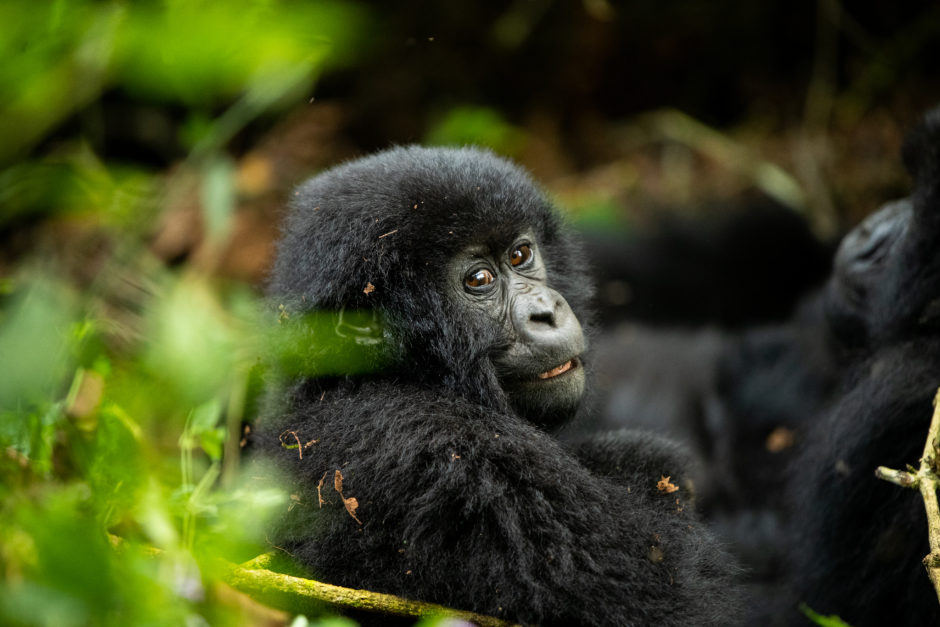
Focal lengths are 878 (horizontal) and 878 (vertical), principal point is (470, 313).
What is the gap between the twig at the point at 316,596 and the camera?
1.64m

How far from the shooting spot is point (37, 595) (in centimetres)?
101

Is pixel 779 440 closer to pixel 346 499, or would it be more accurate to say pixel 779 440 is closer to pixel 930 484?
pixel 930 484

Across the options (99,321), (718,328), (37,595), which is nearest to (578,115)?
(718,328)

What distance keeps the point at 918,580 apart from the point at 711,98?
13.3ft

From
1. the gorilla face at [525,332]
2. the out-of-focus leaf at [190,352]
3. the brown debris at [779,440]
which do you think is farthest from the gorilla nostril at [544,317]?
the brown debris at [779,440]

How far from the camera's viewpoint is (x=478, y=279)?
216 cm

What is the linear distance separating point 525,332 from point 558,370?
137 mm

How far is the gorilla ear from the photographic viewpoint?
2029mm

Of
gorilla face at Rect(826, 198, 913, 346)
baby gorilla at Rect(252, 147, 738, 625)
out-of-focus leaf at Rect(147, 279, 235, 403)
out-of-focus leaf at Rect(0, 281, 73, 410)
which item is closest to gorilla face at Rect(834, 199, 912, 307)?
gorilla face at Rect(826, 198, 913, 346)

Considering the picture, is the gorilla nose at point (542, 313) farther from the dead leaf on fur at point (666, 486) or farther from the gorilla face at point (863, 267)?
the gorilla face at point (863, 267)

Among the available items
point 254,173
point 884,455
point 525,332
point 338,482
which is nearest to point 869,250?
point 884,455

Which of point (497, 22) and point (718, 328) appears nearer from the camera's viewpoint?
point (718, 328)

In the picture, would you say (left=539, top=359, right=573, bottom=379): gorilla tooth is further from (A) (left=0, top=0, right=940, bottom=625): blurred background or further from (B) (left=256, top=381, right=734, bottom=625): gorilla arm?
(A) (left=0, top=0, right=940, bottom=625): blurred background

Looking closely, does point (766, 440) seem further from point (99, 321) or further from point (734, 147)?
point (99, 321)
